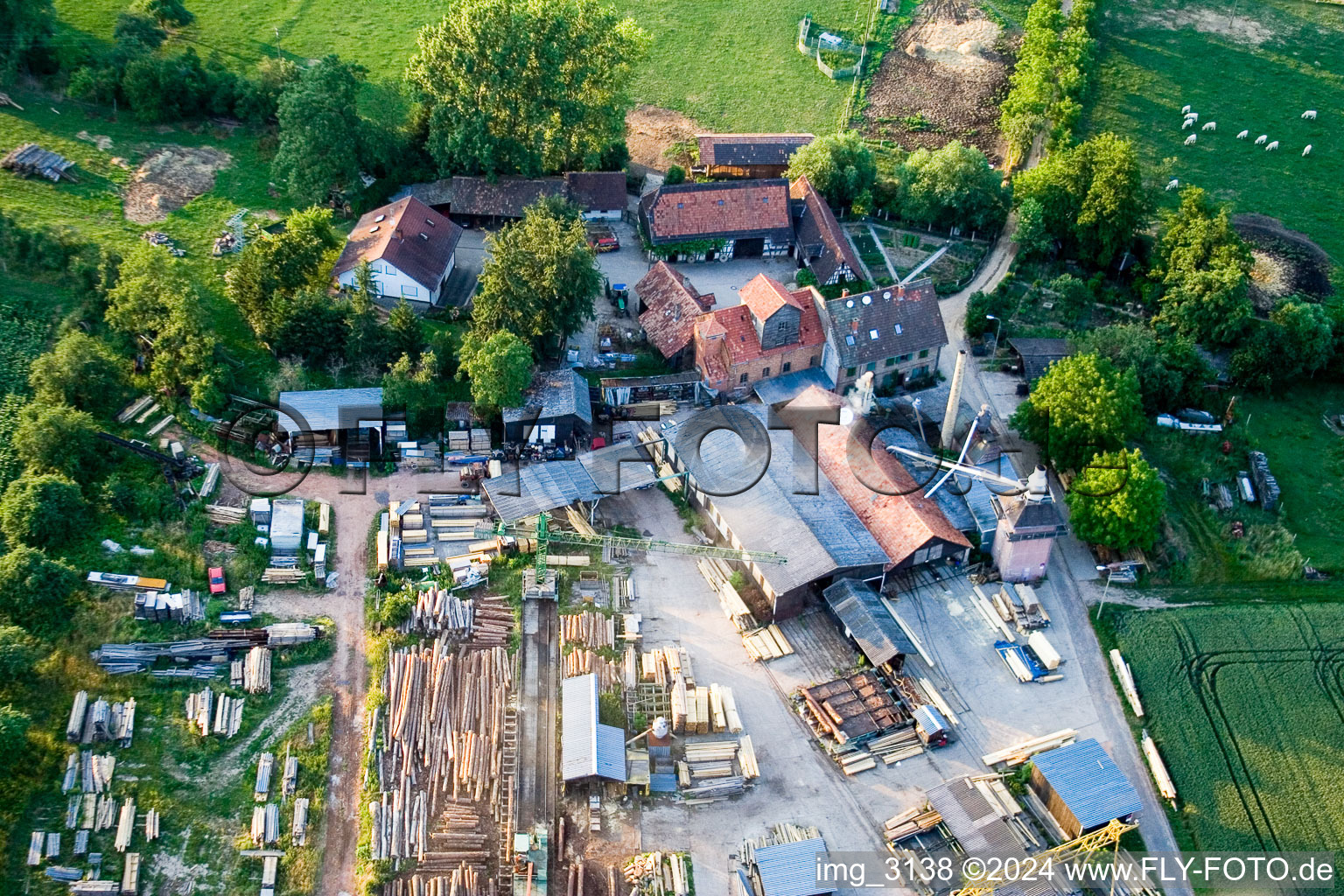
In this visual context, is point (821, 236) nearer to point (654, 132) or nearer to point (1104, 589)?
point (654, 132)

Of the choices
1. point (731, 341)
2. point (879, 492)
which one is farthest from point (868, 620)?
point (731, 341)

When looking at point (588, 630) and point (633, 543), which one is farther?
point (633, 543)

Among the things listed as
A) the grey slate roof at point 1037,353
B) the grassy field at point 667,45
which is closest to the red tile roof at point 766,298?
the grey slate roof at point 1037,353

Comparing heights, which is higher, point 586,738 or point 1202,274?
point 1202,274

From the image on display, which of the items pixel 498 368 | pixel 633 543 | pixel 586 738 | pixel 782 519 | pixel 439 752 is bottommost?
pixel 439 752

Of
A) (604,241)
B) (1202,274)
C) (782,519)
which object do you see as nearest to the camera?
(782,519)

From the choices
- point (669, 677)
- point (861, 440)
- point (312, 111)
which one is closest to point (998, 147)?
point (861, 440)

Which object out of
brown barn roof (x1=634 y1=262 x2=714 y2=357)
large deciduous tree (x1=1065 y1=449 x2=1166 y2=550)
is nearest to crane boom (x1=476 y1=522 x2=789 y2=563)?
brown barn roof (x1=634 y1=262 x2=714 y2=357)

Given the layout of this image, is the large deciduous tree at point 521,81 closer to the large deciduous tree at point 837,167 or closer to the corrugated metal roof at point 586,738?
the large deciduous tree at point 837,167
